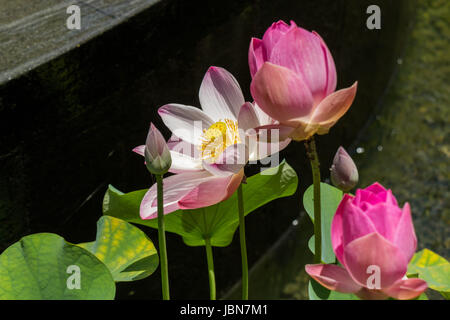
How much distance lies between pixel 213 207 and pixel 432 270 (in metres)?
0.18

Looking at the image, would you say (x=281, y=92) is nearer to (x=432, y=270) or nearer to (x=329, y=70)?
(x=329, y=70)

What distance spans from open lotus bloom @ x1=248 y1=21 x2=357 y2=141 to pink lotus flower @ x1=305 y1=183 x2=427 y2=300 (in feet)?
0.18

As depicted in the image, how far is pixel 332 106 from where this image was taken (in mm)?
377

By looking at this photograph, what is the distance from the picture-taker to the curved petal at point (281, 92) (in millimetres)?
362

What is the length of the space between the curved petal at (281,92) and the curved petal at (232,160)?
0.04 m

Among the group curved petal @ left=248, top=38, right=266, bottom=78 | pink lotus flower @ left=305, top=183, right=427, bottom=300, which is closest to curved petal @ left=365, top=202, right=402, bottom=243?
pink lotus flower @ left=305, top=183, right=427, bottom=300

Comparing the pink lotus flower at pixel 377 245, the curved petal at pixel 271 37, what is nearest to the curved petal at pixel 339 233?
the pink lotus flower at pixel 377 245

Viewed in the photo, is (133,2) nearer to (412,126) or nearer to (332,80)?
(332,80)

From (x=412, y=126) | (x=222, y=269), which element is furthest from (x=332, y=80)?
(x=412, y=126)

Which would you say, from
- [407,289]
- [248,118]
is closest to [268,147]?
[248,118]

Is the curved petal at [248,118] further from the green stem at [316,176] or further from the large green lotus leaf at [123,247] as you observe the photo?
the large green lotus leaf at [123,247]

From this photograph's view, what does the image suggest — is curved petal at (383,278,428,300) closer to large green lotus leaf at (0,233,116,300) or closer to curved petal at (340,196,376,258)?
curved petal at (340,196,376,258)

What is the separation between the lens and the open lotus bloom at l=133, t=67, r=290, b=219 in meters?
0.41

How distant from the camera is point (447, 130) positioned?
6.39ft
